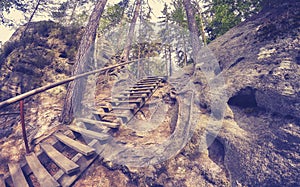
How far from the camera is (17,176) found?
127 inches

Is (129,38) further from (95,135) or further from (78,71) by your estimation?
(95,135)

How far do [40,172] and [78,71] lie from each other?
3839mm

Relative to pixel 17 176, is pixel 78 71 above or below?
above

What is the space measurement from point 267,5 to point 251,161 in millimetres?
5286

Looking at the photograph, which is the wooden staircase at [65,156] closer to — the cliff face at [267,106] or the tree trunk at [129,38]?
the cliff face at [267,106]

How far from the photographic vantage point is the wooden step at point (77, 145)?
11.4ft

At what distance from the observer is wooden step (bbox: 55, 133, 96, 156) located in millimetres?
3471

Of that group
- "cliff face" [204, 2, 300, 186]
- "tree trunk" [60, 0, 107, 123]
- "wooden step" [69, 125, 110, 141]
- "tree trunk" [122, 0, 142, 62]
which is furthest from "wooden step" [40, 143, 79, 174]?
"tree trunk" [122, 0, 142, 62]

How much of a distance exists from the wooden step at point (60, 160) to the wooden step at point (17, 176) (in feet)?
1.76

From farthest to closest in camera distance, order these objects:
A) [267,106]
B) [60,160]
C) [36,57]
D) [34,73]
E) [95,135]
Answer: [36,57]
[34,73]
[95,135]
[60,160]
[267,106]

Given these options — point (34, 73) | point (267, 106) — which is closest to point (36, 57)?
point (34, 73)

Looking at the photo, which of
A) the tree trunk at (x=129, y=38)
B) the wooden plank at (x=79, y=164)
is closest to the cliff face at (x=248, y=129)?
the wooden plank at (x=79, y=164)

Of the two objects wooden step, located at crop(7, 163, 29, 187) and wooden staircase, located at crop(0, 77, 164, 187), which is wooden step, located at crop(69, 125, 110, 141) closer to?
wooden staircase, located at crop(0, 77, 164, 187)

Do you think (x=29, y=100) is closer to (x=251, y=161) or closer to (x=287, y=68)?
(x=251, y=161)
